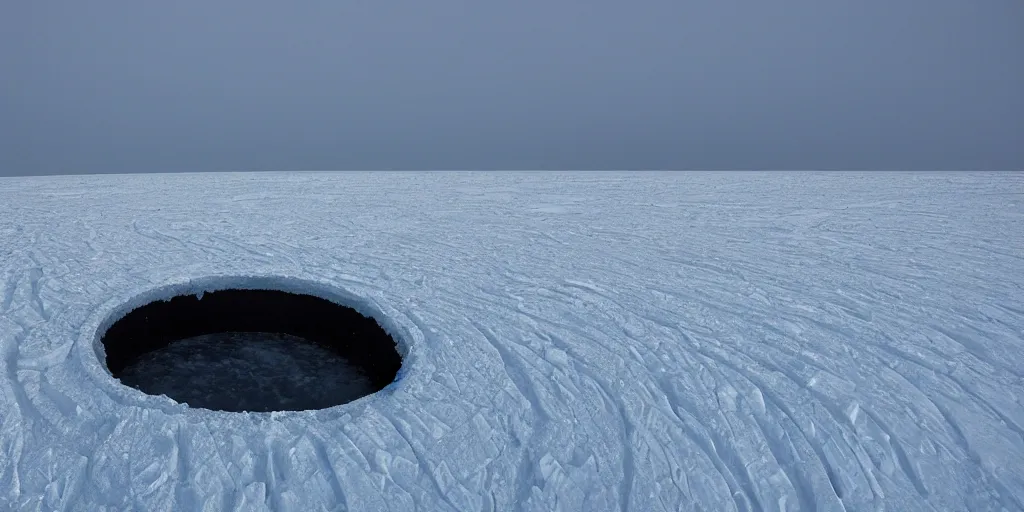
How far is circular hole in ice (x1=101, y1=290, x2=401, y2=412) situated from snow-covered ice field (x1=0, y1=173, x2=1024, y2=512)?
0.31ft

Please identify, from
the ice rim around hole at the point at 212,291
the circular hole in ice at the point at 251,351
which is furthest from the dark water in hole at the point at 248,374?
the ice rim around hole at the point at 212,291

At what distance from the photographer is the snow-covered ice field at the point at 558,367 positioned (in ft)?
5.43

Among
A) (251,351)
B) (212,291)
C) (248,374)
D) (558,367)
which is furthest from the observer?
(212,291)

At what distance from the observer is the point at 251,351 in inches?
111

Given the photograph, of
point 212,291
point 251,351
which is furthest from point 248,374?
point 212,291

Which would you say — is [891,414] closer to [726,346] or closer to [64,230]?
[726,346]

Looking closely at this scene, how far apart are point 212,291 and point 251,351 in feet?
1.22

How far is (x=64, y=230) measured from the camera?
3.73m

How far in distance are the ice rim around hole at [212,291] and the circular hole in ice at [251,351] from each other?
29 mm

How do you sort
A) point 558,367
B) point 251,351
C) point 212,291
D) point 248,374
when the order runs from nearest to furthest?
point 558,367 < point 248,374 < point 251,351 < point 212,291

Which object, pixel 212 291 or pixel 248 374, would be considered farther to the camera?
pixel 212 291

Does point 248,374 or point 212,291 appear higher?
point 212,291

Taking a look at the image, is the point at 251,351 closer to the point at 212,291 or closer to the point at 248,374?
the point at 248,374

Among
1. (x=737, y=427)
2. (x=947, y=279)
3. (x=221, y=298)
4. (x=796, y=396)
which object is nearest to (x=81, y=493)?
(x=221, y=298)
